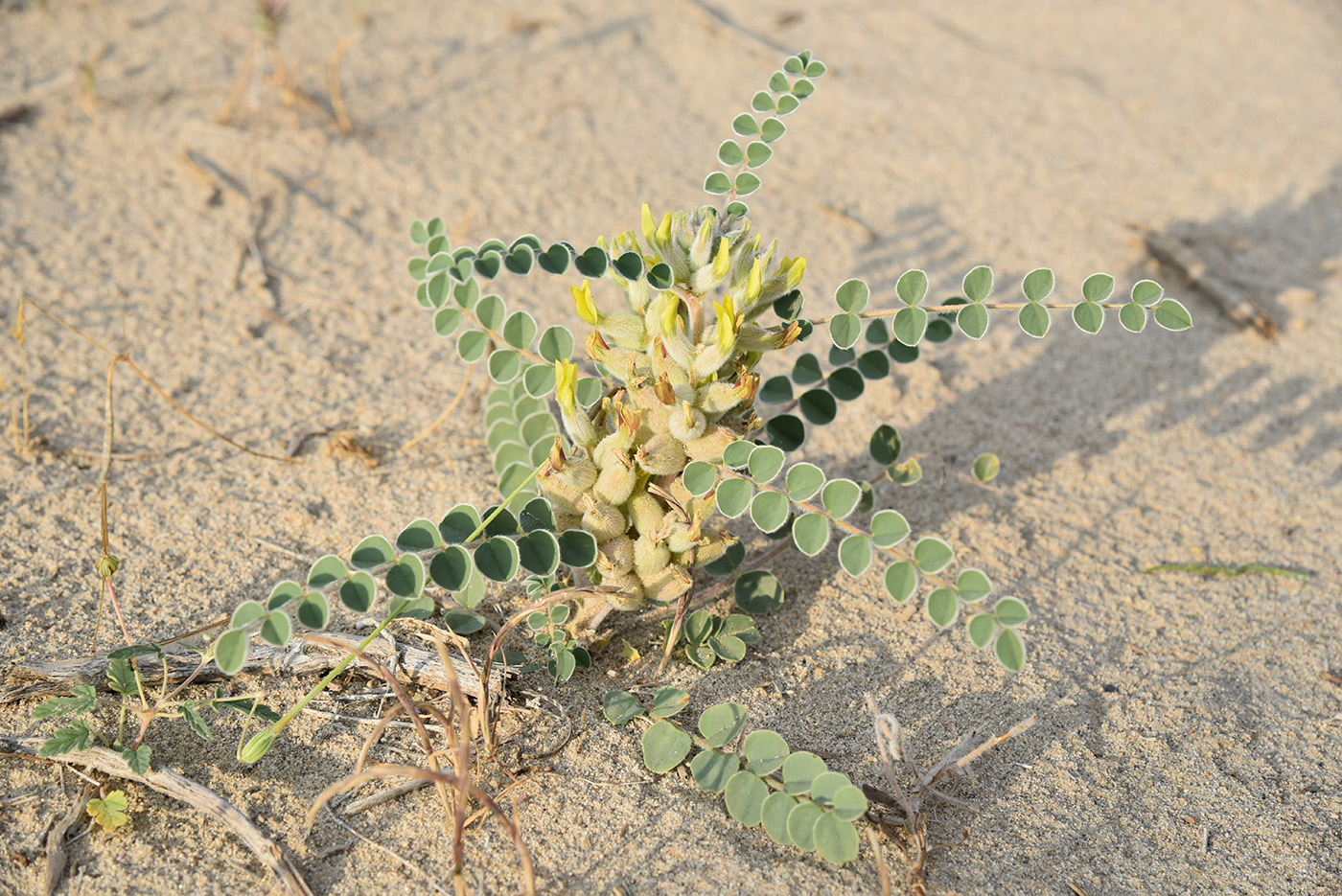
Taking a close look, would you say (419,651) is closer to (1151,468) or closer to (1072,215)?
(1151,468)

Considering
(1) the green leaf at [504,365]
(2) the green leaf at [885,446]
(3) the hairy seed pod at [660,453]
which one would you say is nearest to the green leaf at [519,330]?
(1) the green leaf at [504,365]

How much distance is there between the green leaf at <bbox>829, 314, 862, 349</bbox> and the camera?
1744mm

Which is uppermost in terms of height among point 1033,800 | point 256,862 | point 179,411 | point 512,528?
point 512,528

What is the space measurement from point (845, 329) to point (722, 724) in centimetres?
73

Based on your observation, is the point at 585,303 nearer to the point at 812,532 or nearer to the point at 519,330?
the point at 519,330

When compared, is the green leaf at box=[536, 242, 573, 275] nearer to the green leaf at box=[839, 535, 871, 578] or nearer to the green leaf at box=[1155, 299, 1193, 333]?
the green leaf at box=[839, 535, 871, 578]

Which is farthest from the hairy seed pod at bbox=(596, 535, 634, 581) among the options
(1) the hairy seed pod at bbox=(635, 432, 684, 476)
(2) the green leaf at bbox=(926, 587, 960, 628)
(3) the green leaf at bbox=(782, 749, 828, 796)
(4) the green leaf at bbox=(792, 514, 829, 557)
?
(2) the green leaf at bbox=(926, 587, 960, 628)

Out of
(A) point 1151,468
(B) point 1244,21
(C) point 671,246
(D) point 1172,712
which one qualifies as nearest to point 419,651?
(C) point 671,246

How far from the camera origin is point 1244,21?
15.3ft

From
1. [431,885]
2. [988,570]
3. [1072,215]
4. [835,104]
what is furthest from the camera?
[835,104]

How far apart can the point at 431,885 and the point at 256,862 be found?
0.28 meters

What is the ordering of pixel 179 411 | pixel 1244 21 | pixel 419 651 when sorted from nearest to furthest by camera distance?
pixel 419 651
pixel 179 411
pixel 1244 21

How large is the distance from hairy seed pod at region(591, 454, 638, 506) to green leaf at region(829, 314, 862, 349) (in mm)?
433

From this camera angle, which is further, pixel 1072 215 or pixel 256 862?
pixel 1072 215
